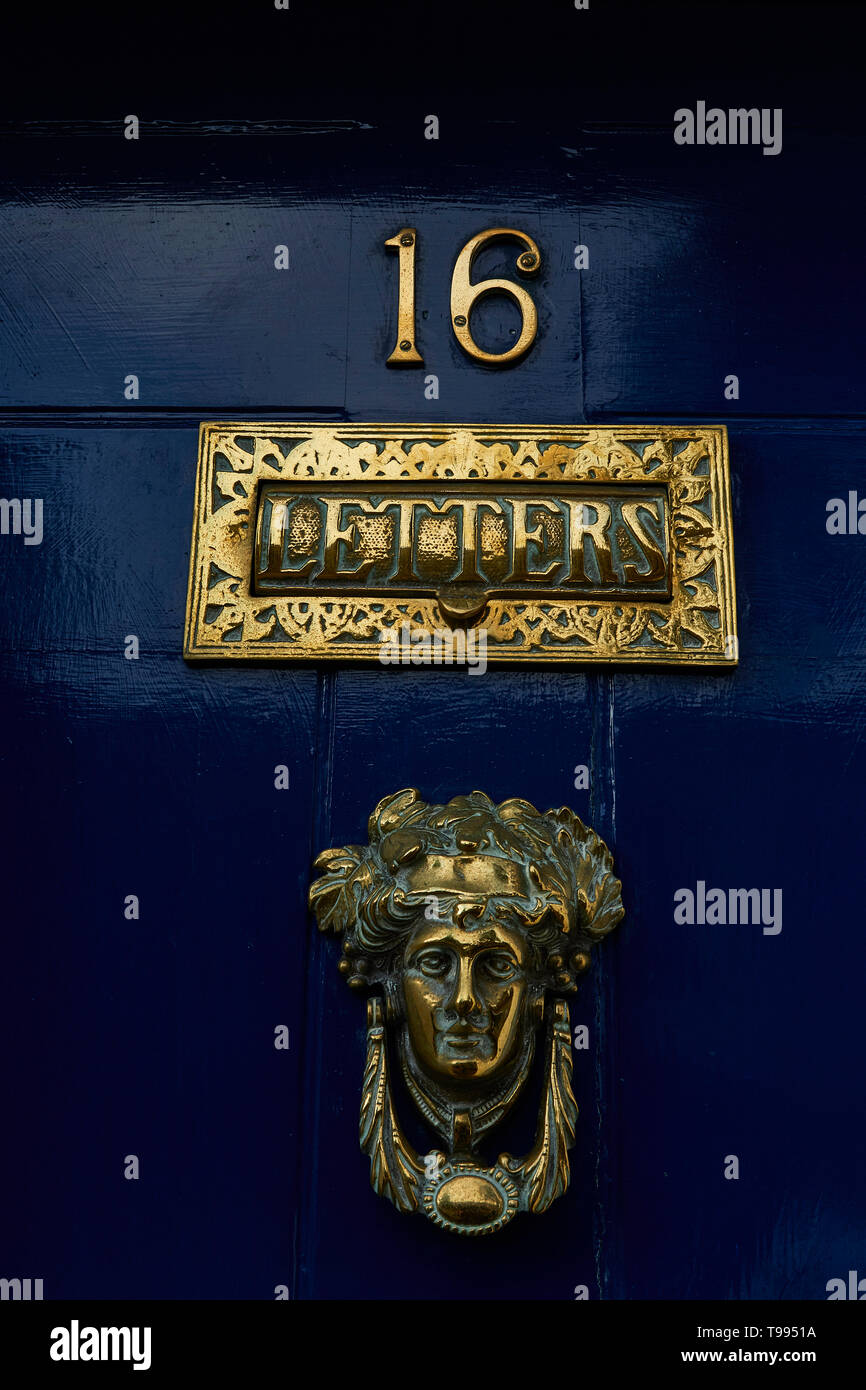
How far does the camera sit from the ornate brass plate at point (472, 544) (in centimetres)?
125

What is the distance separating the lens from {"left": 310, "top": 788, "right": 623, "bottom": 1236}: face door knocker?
3.54ft

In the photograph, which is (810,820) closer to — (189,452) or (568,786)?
(568,786)

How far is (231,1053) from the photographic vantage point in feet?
3.86

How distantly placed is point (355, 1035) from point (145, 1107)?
0.67 feet

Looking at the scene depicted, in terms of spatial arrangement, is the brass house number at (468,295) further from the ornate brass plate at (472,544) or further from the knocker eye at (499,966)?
the knocker eye at (499,966)

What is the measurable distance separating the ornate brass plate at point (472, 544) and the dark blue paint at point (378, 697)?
0.14 feet

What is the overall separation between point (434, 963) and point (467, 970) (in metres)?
0.03

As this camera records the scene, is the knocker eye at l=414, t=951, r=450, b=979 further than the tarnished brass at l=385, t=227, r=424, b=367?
No

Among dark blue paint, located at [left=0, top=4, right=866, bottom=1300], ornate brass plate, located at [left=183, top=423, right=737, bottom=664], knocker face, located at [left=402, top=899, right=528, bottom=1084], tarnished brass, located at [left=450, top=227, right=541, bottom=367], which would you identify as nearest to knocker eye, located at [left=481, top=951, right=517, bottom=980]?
knocker face, located at [left=402, top=899, right=528, bottom=1084]

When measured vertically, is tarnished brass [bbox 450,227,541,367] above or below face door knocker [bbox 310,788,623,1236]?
above

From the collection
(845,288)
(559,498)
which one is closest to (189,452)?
(559,498)

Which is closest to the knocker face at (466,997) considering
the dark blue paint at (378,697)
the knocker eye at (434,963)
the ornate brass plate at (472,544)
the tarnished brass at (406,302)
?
the knocker eye at (434,963)

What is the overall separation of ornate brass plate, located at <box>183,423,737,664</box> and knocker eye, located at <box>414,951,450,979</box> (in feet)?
1.01

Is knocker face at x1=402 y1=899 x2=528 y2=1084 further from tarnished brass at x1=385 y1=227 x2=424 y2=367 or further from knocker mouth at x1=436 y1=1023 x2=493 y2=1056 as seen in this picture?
tarnished brass at x1=385 y1=227 x2=424 y2=367
